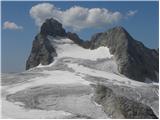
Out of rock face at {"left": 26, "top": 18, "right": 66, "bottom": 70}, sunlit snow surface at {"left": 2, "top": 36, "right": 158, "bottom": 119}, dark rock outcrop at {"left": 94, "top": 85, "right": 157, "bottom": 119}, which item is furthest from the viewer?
rock face at {"left": 26, "top": 18, "right": 66, "bottom": 70}

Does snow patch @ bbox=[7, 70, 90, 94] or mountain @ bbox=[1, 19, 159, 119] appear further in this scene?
snow patch @ bbox=[7, 70, 90, 94]

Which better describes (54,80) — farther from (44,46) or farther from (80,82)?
(44,46)

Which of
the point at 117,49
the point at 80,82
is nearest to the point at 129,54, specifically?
the point at 117,49

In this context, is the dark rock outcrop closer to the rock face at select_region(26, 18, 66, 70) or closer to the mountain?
the mountain

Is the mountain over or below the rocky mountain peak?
below

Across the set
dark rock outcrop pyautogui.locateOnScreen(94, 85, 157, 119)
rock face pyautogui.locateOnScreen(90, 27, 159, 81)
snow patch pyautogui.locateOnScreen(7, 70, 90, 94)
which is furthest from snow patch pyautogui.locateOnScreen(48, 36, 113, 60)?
dark rock outcrop pyautogui.locateOnScreen(94, 85, 157, 119)

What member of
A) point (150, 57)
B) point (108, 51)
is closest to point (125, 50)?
point (108, 51)

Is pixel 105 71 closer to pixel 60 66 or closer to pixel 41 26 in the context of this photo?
pixel 60 66

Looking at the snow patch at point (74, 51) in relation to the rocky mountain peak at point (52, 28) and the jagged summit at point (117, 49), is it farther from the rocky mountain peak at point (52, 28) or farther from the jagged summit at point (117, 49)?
the rocky mountain peak at point (52, 28)
